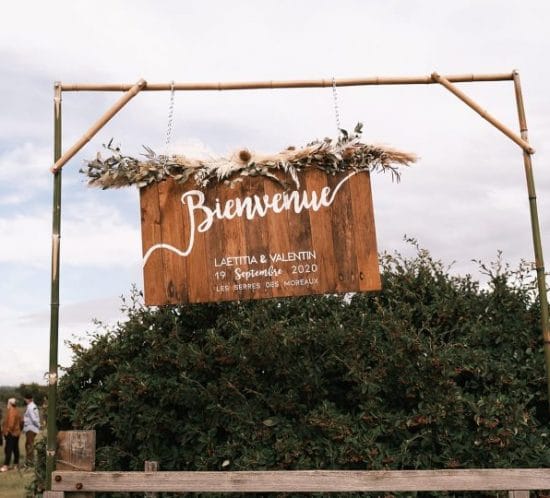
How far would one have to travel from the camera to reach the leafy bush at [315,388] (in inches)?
257

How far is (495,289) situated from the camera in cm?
760

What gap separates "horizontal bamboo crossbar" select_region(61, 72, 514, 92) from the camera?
646 cm

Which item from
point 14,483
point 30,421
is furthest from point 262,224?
point 30,421

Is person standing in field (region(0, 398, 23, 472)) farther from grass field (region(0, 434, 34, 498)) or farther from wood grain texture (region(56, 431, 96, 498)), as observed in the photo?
wood grain texture (region(56, 431, 96, 498))

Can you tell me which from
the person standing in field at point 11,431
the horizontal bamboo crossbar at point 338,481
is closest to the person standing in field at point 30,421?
the person standing in field at point 11,431

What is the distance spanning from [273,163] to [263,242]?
722mm

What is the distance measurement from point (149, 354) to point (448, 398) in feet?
9.43

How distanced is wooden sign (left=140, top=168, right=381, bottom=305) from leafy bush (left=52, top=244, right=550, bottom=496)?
882mm

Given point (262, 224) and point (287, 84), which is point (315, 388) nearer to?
point (262, 224)

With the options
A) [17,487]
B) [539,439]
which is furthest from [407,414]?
[17,487]

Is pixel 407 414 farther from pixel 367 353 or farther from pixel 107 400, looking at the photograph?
pixel 107 400

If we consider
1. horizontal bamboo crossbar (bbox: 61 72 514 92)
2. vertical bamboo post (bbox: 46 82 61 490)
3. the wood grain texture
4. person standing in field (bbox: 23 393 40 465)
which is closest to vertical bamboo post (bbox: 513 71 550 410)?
horizontal bamboo crossbar (bbox: 61 72 514 92)

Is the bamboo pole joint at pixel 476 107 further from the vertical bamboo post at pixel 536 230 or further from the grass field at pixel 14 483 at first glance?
the grass field at pixel 14 483

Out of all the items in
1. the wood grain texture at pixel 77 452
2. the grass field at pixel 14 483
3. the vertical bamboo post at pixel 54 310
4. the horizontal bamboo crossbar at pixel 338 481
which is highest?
the vertical bamboo post at pixel 54 310
